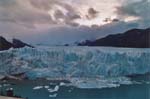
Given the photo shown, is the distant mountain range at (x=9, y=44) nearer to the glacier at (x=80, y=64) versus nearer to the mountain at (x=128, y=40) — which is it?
the glacier at (x=80, y=64)

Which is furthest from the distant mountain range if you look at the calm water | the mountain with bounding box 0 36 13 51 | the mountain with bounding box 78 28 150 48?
the mountain with bounding box 78 28 150 48

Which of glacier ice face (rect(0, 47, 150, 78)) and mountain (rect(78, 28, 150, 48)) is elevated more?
mountain (rect(78, 28, 150, 48))

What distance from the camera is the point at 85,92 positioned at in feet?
13.0

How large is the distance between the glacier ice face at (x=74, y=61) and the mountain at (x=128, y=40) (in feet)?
0.13

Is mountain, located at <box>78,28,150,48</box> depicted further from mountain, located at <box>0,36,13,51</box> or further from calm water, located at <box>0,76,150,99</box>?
mountain, located at <box>0,36,13,51</box>

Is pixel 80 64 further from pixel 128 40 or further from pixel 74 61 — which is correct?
pixel 128 40

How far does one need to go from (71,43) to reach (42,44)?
0.24 meters

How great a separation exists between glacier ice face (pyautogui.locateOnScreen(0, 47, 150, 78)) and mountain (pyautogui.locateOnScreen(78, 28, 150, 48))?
0.04 metres

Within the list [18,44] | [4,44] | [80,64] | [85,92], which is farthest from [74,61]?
[4,44]

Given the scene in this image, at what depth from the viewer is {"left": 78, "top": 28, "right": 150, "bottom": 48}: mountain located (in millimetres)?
3977

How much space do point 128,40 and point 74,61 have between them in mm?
486

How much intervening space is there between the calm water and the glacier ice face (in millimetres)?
83

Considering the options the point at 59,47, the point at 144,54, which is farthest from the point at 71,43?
the point at 144,54

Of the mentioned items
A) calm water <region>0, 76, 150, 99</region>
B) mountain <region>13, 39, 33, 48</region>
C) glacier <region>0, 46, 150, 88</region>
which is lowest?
calm water <region>0, 76, 150, 99</region>
